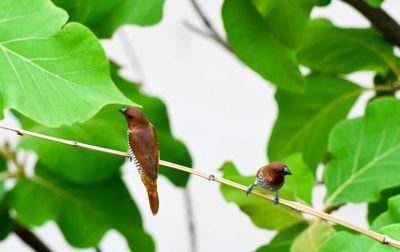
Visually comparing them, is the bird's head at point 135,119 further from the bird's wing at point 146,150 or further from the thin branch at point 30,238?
the thin branch at point 30,238

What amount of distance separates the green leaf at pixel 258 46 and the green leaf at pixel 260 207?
0.08 metres

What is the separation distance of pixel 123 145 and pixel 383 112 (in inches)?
6.7

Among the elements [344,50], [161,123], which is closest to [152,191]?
[161,123]

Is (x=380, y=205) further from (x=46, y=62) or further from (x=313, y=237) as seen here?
(x=46, y=62)

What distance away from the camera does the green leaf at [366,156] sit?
1.05ft

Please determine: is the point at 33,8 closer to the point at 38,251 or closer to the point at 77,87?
the point at 77,87

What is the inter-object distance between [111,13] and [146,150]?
0.20 metres

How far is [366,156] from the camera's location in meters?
0.33

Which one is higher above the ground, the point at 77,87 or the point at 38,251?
the point at 77,87

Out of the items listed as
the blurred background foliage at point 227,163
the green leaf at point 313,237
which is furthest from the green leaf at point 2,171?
the green leaf at point 313,237

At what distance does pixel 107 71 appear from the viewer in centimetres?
23

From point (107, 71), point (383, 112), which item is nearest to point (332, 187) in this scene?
point (383, 112)

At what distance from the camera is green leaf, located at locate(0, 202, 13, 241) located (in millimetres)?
443

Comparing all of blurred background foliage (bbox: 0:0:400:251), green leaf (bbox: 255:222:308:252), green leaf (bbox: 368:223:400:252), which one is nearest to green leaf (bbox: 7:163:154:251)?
blurred background foliage (bbox: 0:0:400:251)
